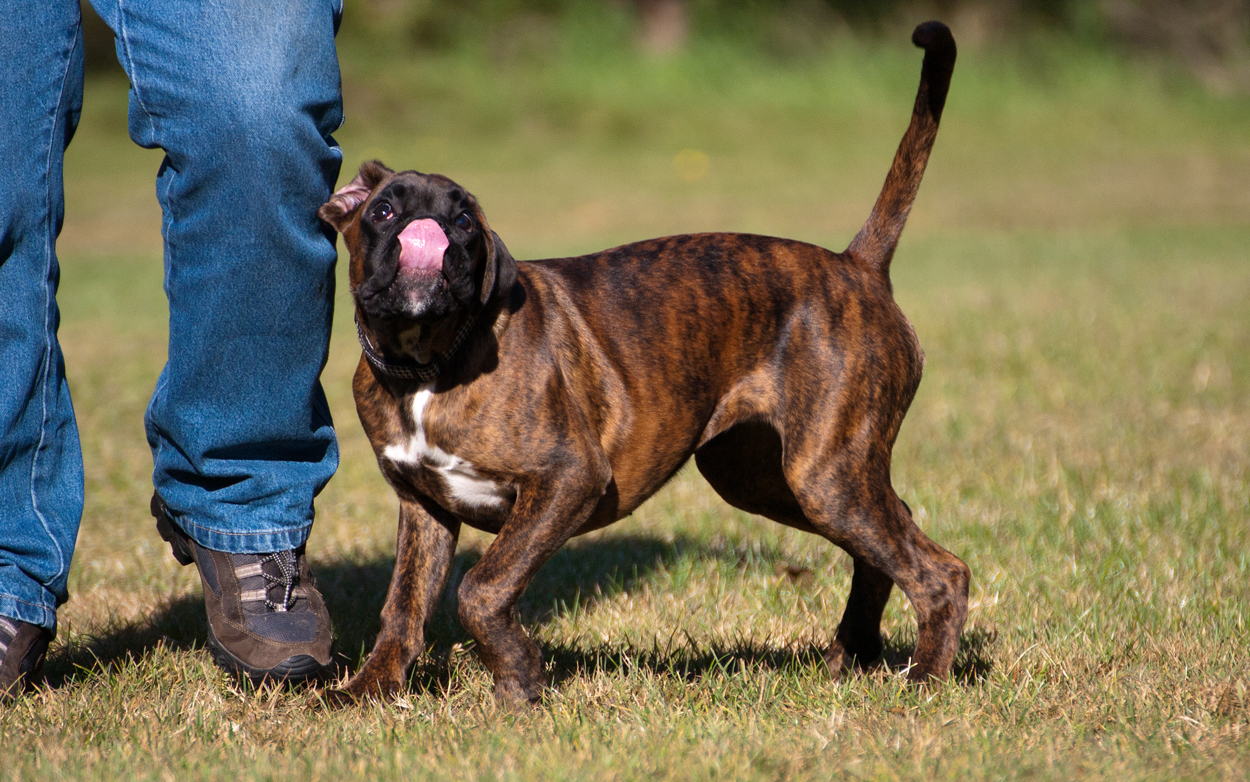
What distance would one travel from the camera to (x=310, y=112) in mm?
3086

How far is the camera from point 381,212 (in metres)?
3.06

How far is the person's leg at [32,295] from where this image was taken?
304cm

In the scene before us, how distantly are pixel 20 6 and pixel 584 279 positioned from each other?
1508 millimetres

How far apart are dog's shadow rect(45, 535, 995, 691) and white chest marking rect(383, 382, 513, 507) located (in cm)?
51

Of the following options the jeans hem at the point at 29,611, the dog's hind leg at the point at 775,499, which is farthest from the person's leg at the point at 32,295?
the dog's hind leg at the point at 775,499

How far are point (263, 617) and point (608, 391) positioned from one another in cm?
103

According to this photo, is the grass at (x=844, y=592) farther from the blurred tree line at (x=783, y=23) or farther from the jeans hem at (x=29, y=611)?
the blurred tree line at (x=783, y=23)

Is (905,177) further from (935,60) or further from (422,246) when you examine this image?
(422,246)

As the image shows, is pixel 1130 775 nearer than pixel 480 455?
Yes

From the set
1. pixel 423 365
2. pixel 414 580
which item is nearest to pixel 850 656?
pixel 414 580

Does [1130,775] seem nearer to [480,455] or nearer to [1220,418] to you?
[480,455]

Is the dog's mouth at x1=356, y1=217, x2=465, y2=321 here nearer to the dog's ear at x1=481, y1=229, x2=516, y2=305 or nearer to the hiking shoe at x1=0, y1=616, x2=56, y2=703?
the dog's ear at x1=481, y1=229, x2=516, y2=305

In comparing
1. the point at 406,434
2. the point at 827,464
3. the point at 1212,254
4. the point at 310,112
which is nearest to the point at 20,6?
the point at 310,112

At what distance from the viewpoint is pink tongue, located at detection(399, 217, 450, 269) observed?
9.55 ft
